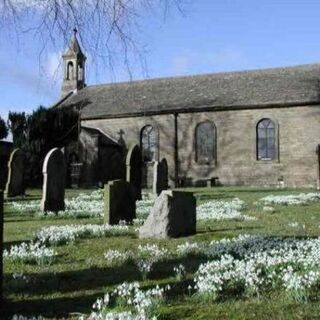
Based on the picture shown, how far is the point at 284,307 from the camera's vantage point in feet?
18.2

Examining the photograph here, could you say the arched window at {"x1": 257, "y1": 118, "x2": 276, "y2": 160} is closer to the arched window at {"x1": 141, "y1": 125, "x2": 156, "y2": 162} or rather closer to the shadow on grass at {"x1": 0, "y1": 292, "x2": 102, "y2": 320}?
the arched window at {"x1": 141, "y1": 125, "x2": 156, "y2": 162}

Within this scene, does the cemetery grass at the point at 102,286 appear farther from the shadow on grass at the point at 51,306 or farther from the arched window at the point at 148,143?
the arched window at the point at 148,143

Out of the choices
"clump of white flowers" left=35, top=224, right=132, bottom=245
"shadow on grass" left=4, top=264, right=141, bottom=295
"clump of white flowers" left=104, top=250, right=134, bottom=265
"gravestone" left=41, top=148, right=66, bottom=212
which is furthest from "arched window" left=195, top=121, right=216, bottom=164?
"shadow on grass" left=4, top=264, right=141, bottom=295

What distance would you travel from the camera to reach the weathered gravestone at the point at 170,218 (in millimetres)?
11281

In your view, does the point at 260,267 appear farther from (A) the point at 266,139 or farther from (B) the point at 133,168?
(A) the point at 266,139

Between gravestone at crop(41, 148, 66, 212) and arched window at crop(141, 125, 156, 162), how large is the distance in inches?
1183

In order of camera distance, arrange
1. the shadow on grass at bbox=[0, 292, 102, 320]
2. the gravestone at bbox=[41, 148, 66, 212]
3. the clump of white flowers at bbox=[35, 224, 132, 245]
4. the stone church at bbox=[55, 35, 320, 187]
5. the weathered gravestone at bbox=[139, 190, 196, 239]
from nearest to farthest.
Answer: the shadow on grass at bbox=[0, 292, 102, 320] < the clump of white flowers at bbox=[35, 224, 132, 245] < the weathered gravestone at bbox=[139, 190, 196, 239] < the gravestone at bbox=[41, 148, 66, 212] < the stone church at bbox=[55, 35, 320, 187]

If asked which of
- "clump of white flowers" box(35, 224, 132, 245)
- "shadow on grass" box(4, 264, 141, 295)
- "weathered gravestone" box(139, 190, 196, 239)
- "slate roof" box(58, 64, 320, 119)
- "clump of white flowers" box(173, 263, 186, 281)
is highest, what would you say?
"slate roof" box(58, 64, 320, 119)

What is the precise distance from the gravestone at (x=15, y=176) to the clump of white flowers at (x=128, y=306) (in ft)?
72.8

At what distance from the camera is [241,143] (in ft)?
151

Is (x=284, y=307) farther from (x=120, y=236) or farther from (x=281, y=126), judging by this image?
(x=281, y=126)

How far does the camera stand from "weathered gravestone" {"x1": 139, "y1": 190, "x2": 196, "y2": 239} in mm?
11281

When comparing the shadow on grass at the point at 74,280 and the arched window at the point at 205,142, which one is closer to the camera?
the shadow on grass at the point at 74,280

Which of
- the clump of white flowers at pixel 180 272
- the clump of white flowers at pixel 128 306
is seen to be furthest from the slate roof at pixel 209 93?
the clump of white flowers at pixel 128 306
